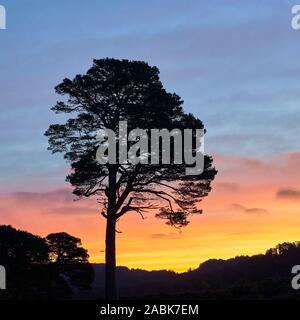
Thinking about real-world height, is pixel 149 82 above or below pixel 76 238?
above

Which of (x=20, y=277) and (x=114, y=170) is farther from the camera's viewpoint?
(x=20, y=277)

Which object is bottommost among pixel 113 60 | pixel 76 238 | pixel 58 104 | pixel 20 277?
pixel 20 277

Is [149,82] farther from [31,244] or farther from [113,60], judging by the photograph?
[31,244]

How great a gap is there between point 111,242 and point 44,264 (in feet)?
57.1

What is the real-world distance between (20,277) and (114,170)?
1872 cm

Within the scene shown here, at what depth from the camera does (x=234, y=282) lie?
4469 cm

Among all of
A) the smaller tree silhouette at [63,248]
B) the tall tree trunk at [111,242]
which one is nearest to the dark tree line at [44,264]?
the smaller tree silhouette at [63,248]

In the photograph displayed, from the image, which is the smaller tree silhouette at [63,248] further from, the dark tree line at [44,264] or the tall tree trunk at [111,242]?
the tall tree trunk at [111,242]

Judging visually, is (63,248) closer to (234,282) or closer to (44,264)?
(44,264)

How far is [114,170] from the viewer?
1410 inches
